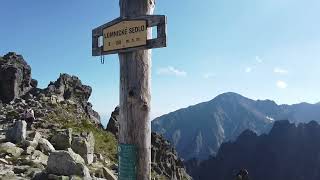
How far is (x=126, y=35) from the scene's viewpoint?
24.7ft

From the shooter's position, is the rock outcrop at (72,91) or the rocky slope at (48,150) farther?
the rock outcrop at (72,91)

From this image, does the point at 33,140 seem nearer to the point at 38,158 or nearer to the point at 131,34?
the point at 38,158

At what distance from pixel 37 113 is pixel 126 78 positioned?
99.3 feet

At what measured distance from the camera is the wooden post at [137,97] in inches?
298

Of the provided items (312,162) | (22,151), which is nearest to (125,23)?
(22,151)

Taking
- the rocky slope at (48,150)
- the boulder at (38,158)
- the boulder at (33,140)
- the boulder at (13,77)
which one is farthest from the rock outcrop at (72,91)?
the boulder at (38,158)

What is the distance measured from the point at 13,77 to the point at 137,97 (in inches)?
2417

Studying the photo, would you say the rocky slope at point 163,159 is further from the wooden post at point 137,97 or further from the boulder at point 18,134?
the wooden post at point 137,97

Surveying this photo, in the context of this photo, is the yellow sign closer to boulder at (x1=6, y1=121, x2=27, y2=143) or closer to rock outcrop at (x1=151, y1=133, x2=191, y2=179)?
boulder at (x1=6, y1=121, x2=27, y2=143)

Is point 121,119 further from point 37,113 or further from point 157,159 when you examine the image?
point 157,159

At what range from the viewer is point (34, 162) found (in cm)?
1744

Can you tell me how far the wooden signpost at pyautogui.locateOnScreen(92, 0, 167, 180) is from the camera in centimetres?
748

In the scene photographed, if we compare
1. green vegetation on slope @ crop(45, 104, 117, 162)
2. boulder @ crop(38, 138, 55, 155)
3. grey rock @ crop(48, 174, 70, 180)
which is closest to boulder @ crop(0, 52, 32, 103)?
green vegetation on slope @ crop(45, 104, 117, 162)

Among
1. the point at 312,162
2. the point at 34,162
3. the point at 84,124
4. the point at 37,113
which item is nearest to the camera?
the point at 34,162
